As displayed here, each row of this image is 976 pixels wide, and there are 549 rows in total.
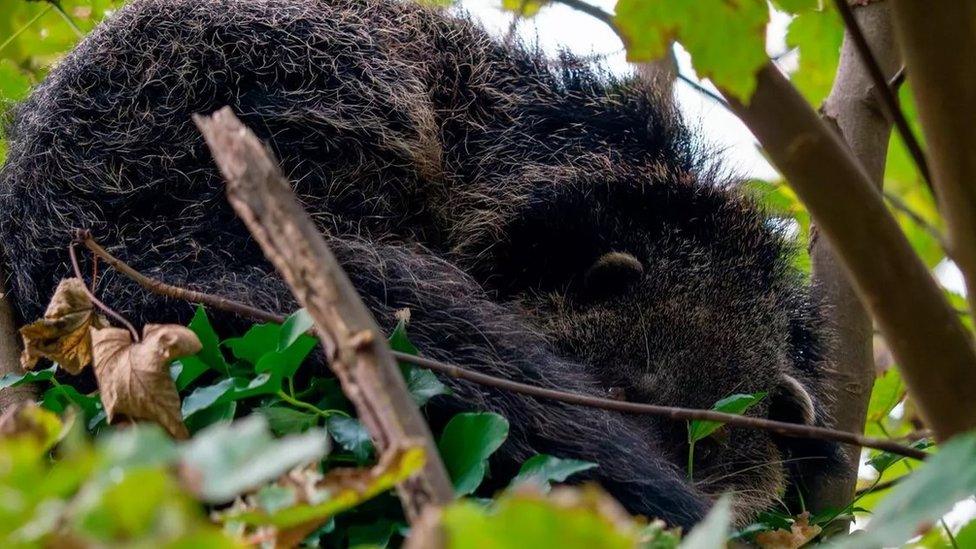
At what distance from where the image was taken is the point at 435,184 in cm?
379

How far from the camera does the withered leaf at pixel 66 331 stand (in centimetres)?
225

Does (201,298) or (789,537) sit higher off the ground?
(201,298)

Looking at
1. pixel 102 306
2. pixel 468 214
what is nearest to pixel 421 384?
pixel 102 306

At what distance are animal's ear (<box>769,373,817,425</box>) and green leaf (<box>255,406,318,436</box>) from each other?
2329mm

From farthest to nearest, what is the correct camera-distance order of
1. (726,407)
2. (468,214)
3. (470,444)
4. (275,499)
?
1. (468,214)
2. (726,407)
3. (470,444)
4. (275,499)

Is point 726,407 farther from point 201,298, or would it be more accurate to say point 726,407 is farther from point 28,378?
point 28,378

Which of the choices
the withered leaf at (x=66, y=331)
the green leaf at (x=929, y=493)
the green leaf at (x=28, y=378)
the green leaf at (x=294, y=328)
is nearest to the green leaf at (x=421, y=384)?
the green leaf at (x=294, y=328)

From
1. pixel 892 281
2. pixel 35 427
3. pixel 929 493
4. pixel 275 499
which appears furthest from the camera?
pixel 892 281

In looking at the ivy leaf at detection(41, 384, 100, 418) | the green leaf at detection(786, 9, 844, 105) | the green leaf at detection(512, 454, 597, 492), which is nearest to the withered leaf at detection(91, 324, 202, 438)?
the ivy leaf at detection(41, 384, 100, 418)

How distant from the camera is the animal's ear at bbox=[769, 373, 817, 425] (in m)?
3.96

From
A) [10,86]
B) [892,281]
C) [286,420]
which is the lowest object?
[892,281]

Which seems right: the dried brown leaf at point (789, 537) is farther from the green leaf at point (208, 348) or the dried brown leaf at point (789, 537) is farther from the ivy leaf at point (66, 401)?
the ivy leaf at point (66, 401)

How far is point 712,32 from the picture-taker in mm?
1745

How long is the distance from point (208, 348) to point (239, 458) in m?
1.55
